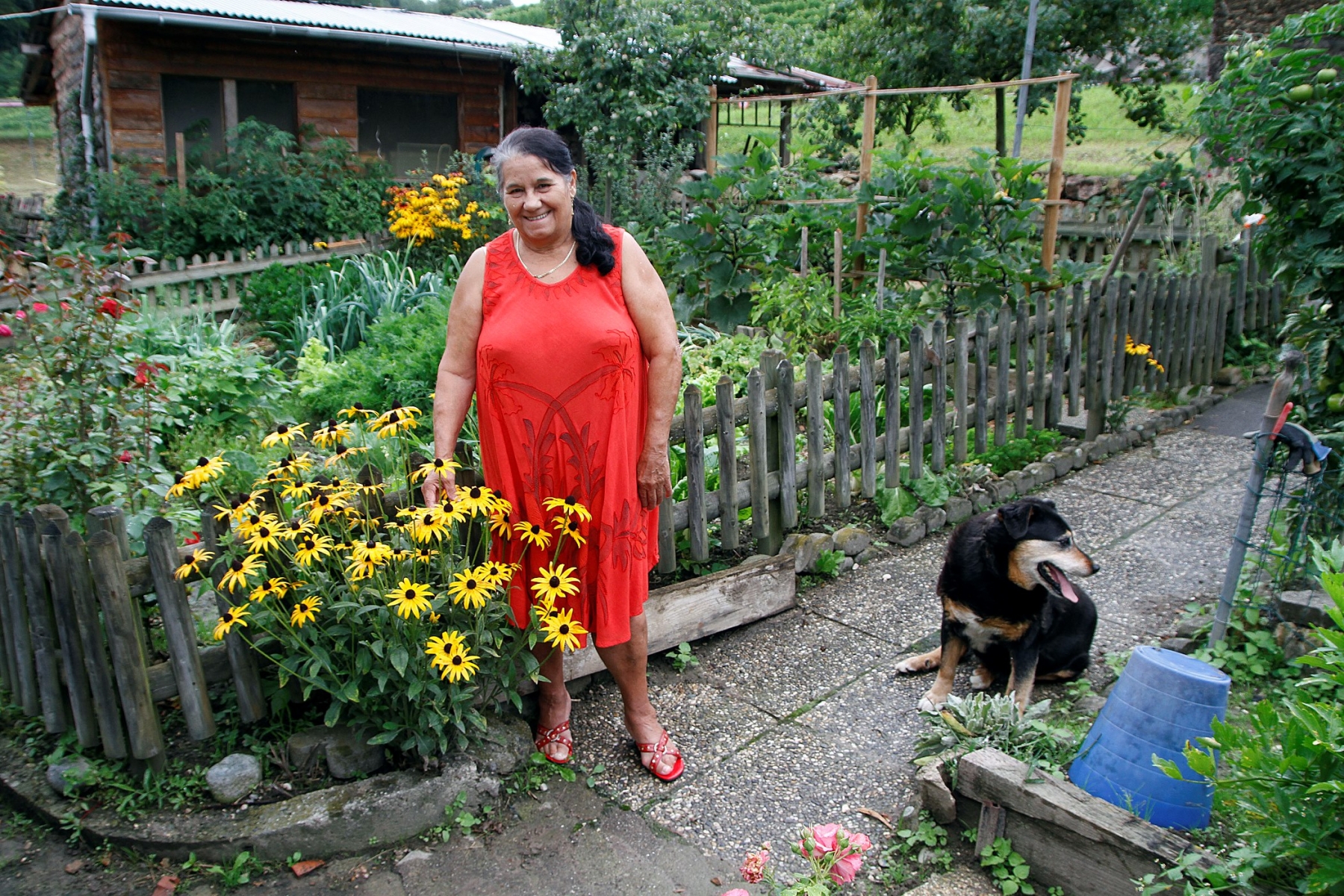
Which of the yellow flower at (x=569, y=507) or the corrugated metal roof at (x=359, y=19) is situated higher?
the corrugated metal roof at (x=359, y=19)

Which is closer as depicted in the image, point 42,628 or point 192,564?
point 192,564

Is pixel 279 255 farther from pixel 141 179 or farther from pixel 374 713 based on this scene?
pixel 374 713

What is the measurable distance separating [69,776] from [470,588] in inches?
55.3

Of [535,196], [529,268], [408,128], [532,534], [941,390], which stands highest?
[408,128]

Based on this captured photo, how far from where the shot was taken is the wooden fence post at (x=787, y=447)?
428 centimetres

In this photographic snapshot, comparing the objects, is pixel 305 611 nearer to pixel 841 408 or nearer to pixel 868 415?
pixel 841 408

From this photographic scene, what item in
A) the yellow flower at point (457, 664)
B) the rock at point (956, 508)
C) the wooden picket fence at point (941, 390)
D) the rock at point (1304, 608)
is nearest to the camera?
the yellow flower at point (457, 664)

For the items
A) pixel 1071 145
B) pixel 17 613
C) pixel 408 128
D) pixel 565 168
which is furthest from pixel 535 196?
pixel 1071 145

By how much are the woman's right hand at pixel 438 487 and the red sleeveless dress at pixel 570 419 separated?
0.49 feet

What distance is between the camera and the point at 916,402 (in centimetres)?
500

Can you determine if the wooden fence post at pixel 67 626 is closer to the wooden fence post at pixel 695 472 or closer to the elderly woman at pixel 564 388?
the elderly woman at pixel 564 388

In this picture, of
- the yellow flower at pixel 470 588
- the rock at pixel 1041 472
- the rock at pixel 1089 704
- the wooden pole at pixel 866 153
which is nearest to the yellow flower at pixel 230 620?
the yellow flower at pixel 470 588

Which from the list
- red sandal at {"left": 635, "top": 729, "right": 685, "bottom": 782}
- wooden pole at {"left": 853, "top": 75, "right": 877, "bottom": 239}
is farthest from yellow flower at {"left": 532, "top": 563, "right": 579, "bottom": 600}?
wooden pole at {"left": 853, "top": 75, "right": 877, "bottom": 239}

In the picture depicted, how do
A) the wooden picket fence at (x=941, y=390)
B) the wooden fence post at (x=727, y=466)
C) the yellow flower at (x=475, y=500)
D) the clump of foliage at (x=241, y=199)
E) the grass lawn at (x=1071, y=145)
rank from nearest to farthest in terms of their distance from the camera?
the yellow flower at (x=475, y=500)
the wooden fence post at (x=727, y=466)
the wooden picket fence at (x=941, y=390)
the clump of foliage at (x=241, y=199)
the grass lawn at (x=1071, y=145)
